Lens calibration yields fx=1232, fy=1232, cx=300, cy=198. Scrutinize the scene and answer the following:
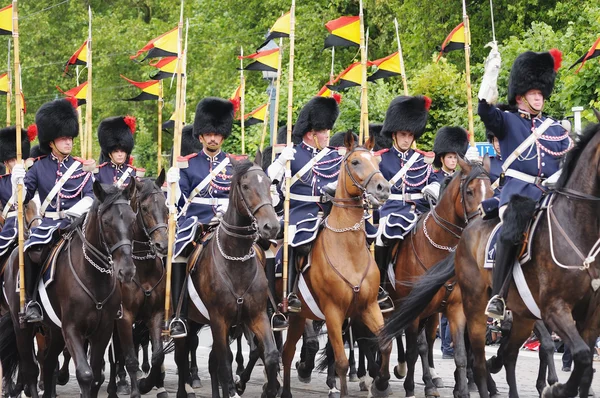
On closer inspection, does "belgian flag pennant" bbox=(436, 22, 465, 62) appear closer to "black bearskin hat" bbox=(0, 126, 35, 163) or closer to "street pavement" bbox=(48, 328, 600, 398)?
"street pavement" bbox=(48, 328, 600, 398)

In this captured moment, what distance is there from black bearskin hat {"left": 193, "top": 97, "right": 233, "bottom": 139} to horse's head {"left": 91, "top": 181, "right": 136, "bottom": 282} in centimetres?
238

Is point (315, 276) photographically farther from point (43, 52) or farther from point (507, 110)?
point (43, 52)

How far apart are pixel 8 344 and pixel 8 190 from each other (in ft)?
9.23

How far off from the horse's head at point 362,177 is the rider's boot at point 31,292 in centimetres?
307

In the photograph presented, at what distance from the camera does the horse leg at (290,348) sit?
40.7 feet

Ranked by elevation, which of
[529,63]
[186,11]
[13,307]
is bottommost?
[13,307]

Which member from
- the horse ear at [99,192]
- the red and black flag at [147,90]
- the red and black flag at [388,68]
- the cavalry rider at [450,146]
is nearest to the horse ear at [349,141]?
the horse ear at [99,192]

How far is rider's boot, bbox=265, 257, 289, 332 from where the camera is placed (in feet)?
41.1

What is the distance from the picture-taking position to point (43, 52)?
140ft

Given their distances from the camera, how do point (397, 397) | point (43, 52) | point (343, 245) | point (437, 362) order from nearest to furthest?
1. point (343, 245)
2. point (397, 397)
3. point (437, 362)
4. point (43, 52)

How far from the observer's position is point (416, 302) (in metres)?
11.6

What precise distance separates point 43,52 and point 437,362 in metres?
29.4

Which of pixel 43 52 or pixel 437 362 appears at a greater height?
pixel 43 52

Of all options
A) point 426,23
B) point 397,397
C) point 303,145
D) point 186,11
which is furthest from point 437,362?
point 186,11
